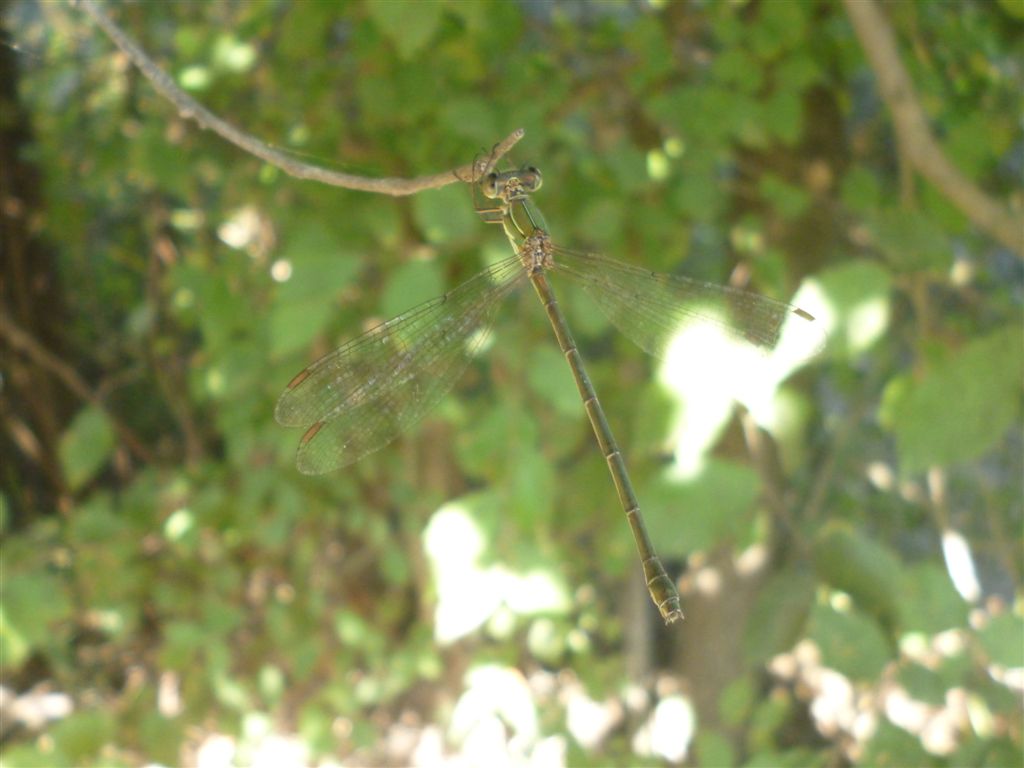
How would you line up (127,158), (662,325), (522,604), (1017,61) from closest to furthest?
(522,604)
(662,325)
(1017,61)
(127,158)

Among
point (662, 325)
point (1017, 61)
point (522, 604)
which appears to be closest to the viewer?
point (522, 604)

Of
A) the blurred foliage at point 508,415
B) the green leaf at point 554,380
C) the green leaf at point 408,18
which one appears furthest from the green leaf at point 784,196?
the green leaf at point 408,18

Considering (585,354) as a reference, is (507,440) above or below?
below

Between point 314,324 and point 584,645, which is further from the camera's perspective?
point 584,645

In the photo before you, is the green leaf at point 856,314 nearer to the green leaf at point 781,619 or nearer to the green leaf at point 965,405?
the green leaf at point 965,405

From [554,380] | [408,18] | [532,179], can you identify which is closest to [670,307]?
[554,380]

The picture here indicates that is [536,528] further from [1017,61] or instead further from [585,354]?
[1017,61]

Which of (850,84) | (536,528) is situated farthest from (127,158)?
(850,84)

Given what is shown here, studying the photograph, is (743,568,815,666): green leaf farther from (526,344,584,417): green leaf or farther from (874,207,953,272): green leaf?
(874,207,953,272): green leaf
